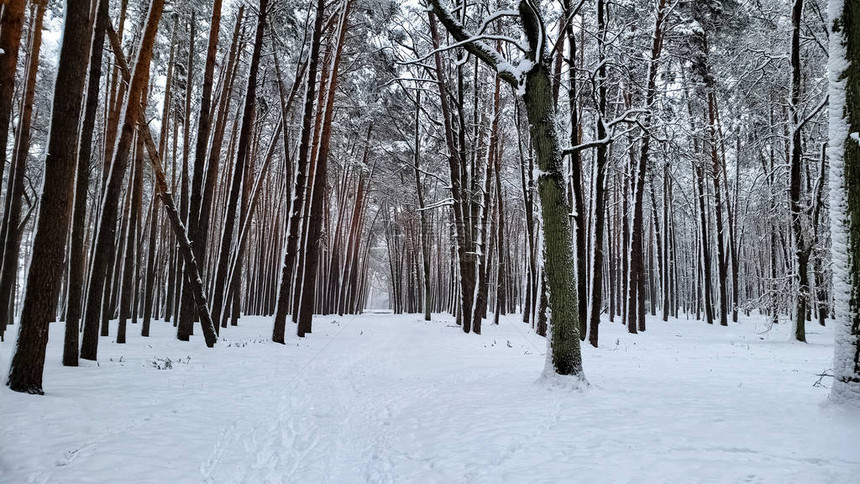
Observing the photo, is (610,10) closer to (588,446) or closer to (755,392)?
(755,392)

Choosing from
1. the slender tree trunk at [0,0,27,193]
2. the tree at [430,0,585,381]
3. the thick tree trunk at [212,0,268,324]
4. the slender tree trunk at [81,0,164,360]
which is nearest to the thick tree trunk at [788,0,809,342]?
the tree at [430,0,585,381]

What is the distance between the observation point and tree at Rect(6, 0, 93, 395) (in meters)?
4.50

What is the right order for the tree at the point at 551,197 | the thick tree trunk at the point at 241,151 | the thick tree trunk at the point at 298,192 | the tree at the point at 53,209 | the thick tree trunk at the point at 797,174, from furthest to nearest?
the thick tree trunk at the point at 298,192, the thick tree trunk at the point at 797,174, the thick tree trunk at the point at 241,151, the tree at the point at 551,197, the tree at the point at 53,209

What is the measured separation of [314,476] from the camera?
329 centimetres

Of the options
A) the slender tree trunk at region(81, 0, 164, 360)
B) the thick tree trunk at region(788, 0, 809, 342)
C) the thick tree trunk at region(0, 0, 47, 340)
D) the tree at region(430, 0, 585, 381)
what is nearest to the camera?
the tree at region(430, 0, 585, 381)

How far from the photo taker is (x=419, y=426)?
4570 millimetres

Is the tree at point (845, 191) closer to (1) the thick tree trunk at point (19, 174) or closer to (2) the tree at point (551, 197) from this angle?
(2) the tree at point (551, 197)

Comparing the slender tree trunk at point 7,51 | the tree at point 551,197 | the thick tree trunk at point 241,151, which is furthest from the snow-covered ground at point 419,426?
the thick tree trunk at point 241,151

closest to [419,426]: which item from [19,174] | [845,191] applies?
[845,191]

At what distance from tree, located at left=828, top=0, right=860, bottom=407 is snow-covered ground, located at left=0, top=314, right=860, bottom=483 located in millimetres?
465

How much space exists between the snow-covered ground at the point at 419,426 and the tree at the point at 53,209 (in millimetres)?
402

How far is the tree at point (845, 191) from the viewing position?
3.96 meters

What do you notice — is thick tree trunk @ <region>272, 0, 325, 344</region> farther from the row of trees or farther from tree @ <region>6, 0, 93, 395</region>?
tree @ <region>6, 0, 93, 395</region>

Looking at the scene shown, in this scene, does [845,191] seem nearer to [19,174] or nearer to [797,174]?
[797,174]
